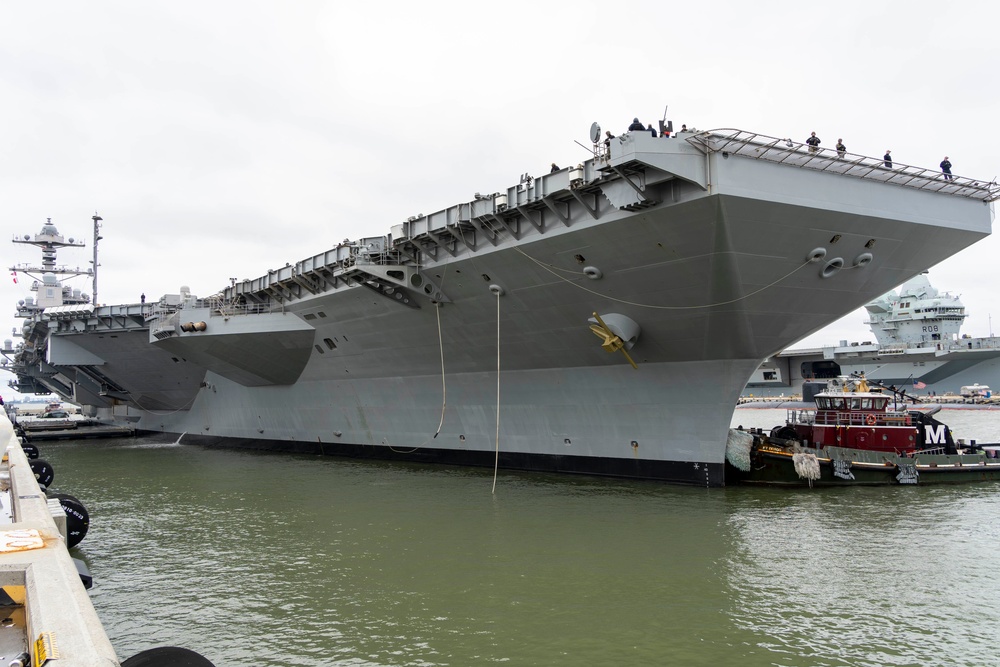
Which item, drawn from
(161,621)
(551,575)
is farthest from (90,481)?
(551,575)

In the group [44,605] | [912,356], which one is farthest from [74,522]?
[912,356]

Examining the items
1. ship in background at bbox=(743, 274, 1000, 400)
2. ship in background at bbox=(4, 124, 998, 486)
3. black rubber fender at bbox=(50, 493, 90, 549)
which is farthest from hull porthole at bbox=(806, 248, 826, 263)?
ship in background at bbox=(743, 274, 1000, 400)

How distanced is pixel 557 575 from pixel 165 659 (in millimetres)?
5712

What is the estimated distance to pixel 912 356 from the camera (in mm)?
45750

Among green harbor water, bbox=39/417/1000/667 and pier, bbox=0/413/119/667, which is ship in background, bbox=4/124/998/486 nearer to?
green harbor water, bbox=39/417/1000/667

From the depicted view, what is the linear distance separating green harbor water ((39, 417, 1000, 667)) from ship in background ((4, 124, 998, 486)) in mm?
1868

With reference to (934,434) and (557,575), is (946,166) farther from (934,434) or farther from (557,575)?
(557,575)

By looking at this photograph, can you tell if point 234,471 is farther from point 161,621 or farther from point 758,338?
point 758,338

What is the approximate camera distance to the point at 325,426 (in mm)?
22141

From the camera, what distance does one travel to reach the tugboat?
14.8 m

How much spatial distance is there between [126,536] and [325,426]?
11051mm

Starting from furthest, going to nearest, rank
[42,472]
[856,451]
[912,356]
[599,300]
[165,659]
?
[912,356] → [856,451] → [599,300] → [42,472] → [165,659]

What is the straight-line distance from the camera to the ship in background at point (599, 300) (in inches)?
428

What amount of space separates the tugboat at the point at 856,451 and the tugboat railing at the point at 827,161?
5873 millimetres
